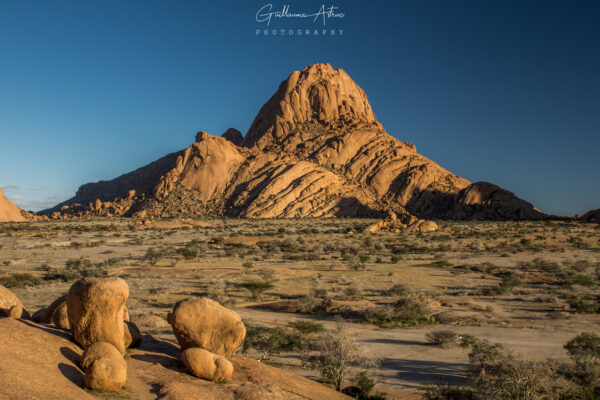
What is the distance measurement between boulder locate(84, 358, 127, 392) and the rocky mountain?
275 feet

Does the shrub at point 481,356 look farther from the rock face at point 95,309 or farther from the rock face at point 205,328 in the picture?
the rock face at point 95,309

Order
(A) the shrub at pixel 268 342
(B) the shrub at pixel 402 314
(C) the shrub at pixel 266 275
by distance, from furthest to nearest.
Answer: (C) the shrub at pixel 266 275 < (B) the shrub at pixel 402 314 < (A) the shrub at pixel 268 342

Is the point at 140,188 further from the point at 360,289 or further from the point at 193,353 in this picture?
the point at 193,353

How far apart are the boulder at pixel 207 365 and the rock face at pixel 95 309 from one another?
58.0 inches

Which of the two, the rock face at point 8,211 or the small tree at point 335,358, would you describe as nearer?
the small tree at point 335,358

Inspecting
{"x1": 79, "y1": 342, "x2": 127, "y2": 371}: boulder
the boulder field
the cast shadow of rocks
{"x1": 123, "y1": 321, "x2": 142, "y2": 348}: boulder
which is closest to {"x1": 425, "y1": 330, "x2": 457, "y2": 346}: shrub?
the boulder field

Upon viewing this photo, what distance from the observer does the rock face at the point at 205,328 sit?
29.3 ft

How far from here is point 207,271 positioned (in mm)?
25812

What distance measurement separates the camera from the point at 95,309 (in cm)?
800

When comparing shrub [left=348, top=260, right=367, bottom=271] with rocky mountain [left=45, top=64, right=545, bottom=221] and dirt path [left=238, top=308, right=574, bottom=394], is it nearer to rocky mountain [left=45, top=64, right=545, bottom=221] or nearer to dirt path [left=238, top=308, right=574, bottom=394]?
dirt path [left=238, top=308, right=574, bottom=394]

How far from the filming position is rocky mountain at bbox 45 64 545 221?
308ft

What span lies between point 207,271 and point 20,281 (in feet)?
31.3

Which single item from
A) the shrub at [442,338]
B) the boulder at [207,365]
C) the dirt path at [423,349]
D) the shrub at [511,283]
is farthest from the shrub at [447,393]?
the shrub at [511,283]

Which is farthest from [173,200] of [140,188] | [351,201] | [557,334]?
[557,334]
